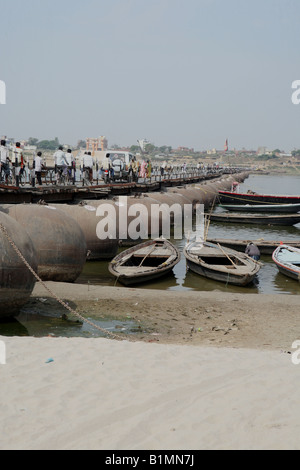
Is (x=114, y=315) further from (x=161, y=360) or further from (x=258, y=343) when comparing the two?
(x=161, y=360)

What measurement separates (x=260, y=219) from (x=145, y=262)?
1935 centimetres

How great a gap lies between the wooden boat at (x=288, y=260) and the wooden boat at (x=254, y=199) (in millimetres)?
24121

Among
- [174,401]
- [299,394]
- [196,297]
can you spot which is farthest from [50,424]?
[196,297]

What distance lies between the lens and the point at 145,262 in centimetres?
1827

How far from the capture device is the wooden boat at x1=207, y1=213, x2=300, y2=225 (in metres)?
35.3

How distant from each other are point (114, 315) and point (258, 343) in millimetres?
3334

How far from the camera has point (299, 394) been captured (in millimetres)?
5836

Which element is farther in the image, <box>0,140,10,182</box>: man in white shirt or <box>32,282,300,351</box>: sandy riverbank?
<box>0,140,10,182</box>: man in white shirt

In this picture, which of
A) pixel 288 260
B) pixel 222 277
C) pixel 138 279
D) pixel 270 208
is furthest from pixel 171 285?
pixel 270 208

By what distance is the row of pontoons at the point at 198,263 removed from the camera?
53.0ft

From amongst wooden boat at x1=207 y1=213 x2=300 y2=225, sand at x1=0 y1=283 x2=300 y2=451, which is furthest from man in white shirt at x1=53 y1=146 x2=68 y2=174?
sand at x1=0 y1=283 x2=300 y2=451

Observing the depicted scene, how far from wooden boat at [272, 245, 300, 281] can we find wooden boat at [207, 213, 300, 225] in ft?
48.6

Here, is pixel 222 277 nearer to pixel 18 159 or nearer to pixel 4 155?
pixel 4 155

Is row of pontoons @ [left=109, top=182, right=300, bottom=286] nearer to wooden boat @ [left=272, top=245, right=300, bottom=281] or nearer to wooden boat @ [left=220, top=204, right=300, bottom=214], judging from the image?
wooden boat @ [left=272, top=245, right=300, bottom=281]
